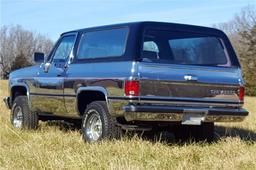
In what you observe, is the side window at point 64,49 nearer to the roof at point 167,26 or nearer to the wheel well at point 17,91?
the roof at point 167,26

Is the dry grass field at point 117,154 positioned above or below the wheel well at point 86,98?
below

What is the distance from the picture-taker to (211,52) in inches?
316

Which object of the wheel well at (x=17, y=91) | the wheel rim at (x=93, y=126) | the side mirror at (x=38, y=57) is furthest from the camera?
the wheel well at (x=17, y=91)

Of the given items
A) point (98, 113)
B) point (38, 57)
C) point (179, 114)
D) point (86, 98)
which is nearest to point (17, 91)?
point (38, 57)

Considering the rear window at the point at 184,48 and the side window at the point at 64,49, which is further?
the side window at the point at 64,49

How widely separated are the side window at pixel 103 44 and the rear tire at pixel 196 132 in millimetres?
1790

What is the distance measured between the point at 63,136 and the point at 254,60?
119ft

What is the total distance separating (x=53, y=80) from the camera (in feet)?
28.9

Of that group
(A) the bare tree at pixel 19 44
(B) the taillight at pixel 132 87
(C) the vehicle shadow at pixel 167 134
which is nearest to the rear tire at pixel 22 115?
(C) the vehicle shadow at pixel 167 134

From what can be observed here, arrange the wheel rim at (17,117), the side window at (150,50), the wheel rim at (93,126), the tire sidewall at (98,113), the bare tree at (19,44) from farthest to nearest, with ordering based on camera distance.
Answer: the bare tree at (19,44) → the wheel rim at (17,117) → the wheel rim at (93,126) → the tire sidewall at (98,113) → the side window at (150,50)

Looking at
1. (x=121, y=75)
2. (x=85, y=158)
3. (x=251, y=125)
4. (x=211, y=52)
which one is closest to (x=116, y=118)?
(x=121, y=75)

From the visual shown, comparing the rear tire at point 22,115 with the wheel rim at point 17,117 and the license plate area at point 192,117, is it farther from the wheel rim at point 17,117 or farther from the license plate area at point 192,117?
the license plate area at point 192,117

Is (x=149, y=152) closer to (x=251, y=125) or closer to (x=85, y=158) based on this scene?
(x=85, y=158)

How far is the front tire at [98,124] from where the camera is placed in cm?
→ 740
